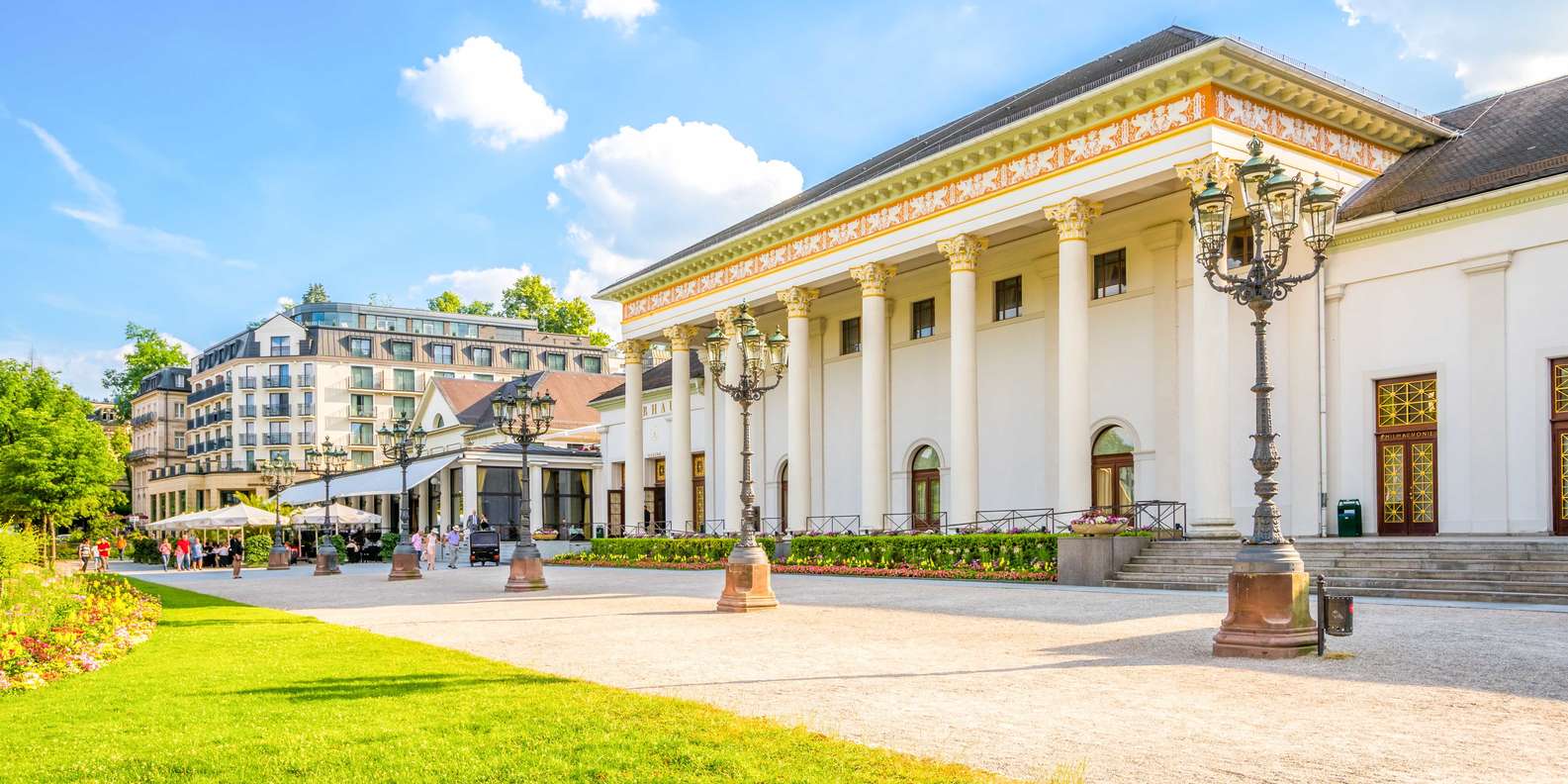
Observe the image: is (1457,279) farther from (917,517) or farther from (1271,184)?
(917,517)

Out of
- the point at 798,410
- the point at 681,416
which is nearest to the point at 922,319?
the point at 798,410

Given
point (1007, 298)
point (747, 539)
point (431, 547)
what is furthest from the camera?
point (431, 547)

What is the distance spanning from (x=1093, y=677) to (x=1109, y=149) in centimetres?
1724

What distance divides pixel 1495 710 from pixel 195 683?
10.1 m

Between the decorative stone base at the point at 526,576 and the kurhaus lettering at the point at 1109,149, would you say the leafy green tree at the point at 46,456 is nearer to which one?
the decorative stone base at the point at 526,576

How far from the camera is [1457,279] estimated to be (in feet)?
74.7

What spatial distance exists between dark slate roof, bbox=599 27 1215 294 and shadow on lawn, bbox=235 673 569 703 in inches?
718

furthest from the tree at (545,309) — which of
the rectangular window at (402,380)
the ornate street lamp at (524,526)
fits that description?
the ornate street lamp at (524,526)

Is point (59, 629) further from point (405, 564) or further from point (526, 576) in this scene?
point (405, 564)

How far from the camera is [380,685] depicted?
9.83m

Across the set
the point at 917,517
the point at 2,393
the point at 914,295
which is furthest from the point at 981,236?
the point at 2,393

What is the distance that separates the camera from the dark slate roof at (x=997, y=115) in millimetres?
25734

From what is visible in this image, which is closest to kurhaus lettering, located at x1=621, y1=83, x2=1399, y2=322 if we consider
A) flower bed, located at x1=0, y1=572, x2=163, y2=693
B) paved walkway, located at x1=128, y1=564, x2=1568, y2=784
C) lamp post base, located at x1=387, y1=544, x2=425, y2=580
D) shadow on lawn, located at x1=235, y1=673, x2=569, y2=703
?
paved walkway, located at x1=128, y1=564, x2=1568, y2=784

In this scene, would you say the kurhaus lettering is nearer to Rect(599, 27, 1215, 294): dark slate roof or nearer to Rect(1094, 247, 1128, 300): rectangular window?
Rect(599, 27, 1215, 294): dark slate roof
